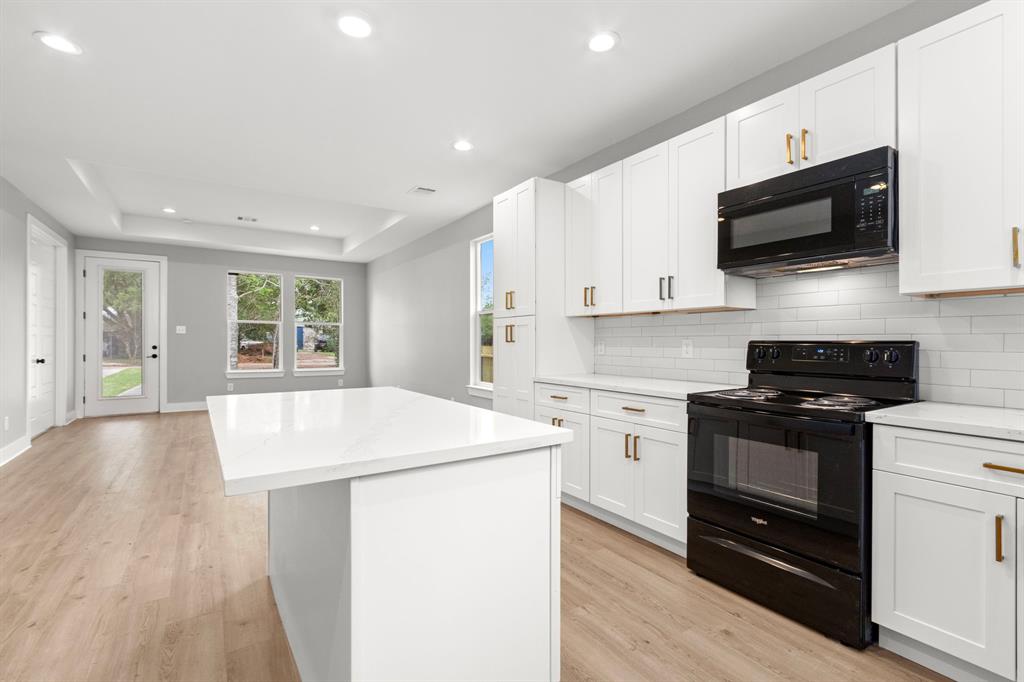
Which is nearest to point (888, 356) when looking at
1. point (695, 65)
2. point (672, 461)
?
point (672, 461)

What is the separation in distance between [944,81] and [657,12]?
1140 millimetres

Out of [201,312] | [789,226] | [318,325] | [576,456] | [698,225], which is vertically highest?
[698,225]

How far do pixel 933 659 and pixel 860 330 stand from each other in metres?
1.29

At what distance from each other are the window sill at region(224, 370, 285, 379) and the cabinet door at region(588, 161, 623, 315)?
6377 millimetres

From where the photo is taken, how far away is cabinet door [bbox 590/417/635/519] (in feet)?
9.23

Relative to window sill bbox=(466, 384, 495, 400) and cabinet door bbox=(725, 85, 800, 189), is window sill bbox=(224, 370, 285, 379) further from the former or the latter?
cabinet door bbox=(725, 85, 800, 189)

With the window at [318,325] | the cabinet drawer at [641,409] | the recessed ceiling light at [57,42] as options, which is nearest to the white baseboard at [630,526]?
the cabinet drawer at [641,409]

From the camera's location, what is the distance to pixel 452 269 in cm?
591

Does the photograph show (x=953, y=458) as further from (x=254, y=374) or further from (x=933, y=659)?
(x=254, y=374)

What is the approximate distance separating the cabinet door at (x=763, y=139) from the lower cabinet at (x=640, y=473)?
1.34 m

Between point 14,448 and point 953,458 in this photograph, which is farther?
point 14,448

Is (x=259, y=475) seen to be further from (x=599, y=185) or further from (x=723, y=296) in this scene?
(x=599, y=185)

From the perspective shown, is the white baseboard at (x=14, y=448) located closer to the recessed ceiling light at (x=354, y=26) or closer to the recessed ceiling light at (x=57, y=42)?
the recessed ceiling light at (x=57, y=42)

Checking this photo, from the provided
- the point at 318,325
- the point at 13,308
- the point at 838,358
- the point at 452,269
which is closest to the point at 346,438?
the point at 838,358
